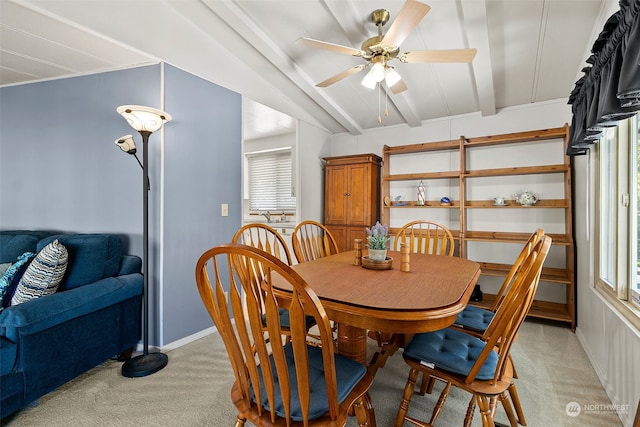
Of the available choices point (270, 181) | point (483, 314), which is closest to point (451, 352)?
point (483, 314)

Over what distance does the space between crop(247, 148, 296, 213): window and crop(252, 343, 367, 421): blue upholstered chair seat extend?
3.58 meters

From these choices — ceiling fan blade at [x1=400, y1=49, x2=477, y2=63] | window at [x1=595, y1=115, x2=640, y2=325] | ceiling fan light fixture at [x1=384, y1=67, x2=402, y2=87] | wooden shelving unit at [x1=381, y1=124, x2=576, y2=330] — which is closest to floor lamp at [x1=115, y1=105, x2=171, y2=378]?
ceiling fan light fixture at [x1=384, y1=67, x2=402, y2=87]

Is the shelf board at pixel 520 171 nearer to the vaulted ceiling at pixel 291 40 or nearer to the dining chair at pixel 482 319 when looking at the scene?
the vaulted ceiling at pixel 291 40

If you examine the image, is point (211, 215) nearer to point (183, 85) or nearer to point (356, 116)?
point (183, 85)

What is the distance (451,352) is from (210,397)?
1.46 metres

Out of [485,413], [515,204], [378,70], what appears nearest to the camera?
[485,413]

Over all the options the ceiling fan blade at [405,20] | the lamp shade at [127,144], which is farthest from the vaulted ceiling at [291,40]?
the lamp shade at [127,144]

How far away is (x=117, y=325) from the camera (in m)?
2.04

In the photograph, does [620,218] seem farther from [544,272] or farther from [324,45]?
[324,45]

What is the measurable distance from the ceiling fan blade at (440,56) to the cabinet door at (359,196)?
2.08 metres

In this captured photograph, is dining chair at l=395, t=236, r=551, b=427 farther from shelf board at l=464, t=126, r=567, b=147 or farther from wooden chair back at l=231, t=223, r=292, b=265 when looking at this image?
shelf board at l=464, t=126, r=567, b=147

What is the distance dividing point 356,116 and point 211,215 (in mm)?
2304

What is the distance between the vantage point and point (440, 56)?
180cm

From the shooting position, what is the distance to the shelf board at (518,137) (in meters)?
2.94
